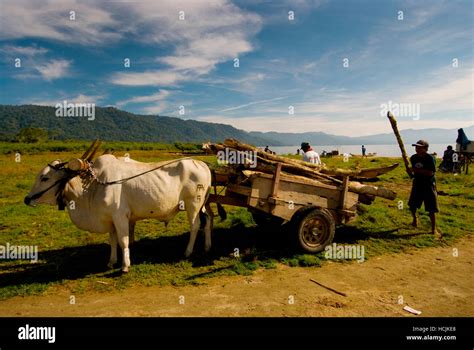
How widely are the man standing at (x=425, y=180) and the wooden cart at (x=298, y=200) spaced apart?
7.59 ft

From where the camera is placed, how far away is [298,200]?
23.4 ft

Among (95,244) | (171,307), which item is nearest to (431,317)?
(171,307)

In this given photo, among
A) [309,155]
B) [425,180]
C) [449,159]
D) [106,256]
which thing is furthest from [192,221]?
[449,159]

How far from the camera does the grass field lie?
19.7 ft

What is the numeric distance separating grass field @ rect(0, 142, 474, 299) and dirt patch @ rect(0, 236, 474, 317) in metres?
0.33

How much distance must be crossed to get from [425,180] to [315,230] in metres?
3.71

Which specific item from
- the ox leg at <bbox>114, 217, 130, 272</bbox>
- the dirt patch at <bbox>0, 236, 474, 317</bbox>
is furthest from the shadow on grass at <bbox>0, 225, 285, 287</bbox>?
the dirt patch at <bbox>0, 236, 474, 317</bbox>

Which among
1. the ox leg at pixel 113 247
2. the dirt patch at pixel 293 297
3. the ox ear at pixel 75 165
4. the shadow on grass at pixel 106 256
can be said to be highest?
the ox ear at pixel 75 165

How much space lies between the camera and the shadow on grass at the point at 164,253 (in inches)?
248

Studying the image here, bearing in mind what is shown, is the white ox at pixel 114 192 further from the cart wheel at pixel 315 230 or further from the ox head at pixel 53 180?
the cart wheel at pixel 315 230

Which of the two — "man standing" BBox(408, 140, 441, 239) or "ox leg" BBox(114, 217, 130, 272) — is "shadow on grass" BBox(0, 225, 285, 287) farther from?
"man standing" BBox(408, 140, 441, 239)

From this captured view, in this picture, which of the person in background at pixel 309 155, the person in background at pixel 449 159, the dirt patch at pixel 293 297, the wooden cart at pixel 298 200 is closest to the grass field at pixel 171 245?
the dirt patch at pixel 293 297
